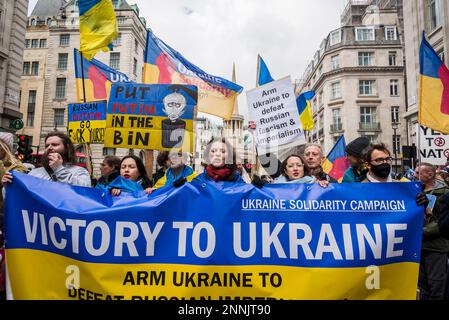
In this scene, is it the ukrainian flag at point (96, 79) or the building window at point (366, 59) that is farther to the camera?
the building window at point (366, 59)

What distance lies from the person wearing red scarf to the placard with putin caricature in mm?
1948

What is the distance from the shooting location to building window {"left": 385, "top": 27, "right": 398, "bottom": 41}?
44.3 m

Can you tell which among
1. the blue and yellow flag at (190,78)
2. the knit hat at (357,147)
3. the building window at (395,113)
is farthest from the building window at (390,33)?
the knit hat at (357,147)

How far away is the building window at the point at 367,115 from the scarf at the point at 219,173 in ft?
141

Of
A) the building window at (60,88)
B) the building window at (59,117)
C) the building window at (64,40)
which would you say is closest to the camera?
the building window at (59,117)

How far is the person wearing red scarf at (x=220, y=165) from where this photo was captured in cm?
358

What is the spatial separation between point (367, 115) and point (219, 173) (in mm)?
43617

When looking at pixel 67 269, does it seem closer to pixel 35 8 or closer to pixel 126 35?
pixel 126 35

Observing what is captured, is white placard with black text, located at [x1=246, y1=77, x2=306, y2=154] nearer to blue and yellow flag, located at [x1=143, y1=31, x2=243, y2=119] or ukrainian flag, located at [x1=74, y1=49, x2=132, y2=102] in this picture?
blue and yellow flag, located at [x1=143, y1=31, x2=243, y2=119]

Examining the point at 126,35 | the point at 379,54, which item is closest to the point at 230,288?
the point at 126,35

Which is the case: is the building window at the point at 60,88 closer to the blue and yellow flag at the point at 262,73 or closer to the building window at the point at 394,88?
the blue and yellow flag at the point at 262,73

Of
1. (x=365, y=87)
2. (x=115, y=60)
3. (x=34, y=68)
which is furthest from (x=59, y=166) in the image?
(x=34, y=68)

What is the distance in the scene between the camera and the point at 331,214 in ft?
10.0
